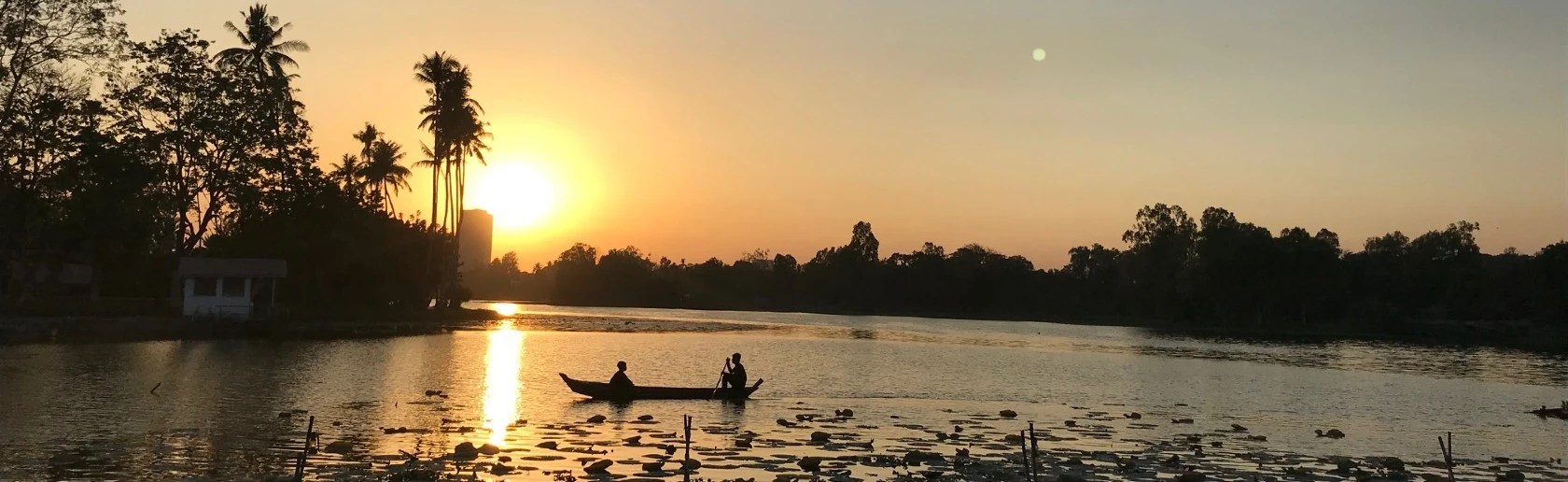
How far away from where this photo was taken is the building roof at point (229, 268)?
59.8 m

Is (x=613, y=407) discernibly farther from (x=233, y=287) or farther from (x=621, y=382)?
(x=233, y=287)

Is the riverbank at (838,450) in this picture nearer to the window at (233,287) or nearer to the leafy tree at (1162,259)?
the window at (233,287)

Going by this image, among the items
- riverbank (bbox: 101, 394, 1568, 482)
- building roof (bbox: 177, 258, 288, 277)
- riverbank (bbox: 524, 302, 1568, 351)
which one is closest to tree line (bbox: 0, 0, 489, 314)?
building roof (bbox: 177, 258, 288, 277)

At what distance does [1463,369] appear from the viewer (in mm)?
62906

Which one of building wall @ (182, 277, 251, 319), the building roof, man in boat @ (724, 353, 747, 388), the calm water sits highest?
the building roof

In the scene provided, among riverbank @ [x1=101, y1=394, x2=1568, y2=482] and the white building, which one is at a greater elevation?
the white building

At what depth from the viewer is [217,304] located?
60812 mm

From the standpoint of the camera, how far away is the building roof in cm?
5981

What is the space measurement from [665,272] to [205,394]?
160546 millimetres

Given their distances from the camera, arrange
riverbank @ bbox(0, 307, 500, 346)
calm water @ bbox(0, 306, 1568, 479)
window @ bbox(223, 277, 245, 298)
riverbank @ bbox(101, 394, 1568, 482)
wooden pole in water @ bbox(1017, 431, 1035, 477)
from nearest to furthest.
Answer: wooden pole in water @ bbox(1017, 431, 1035, 477) → riverbank @ bbox(101, 394, 1568, 482) → calm water @ bbox(0, 306, 1568, 479) → riverbank @ bbox(0, 307, 500, 346) → window @ bbox(223, 277, 245, 298)

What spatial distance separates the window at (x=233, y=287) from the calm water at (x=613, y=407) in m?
6.48

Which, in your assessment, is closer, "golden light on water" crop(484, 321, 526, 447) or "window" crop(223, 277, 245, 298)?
"golden light on water" crop(484, 321, 526, 447)

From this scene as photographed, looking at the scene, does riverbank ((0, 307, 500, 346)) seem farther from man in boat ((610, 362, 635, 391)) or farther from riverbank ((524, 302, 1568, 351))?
riverbank ((524, 302, 1568, 351))

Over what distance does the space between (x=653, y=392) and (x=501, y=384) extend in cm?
750
